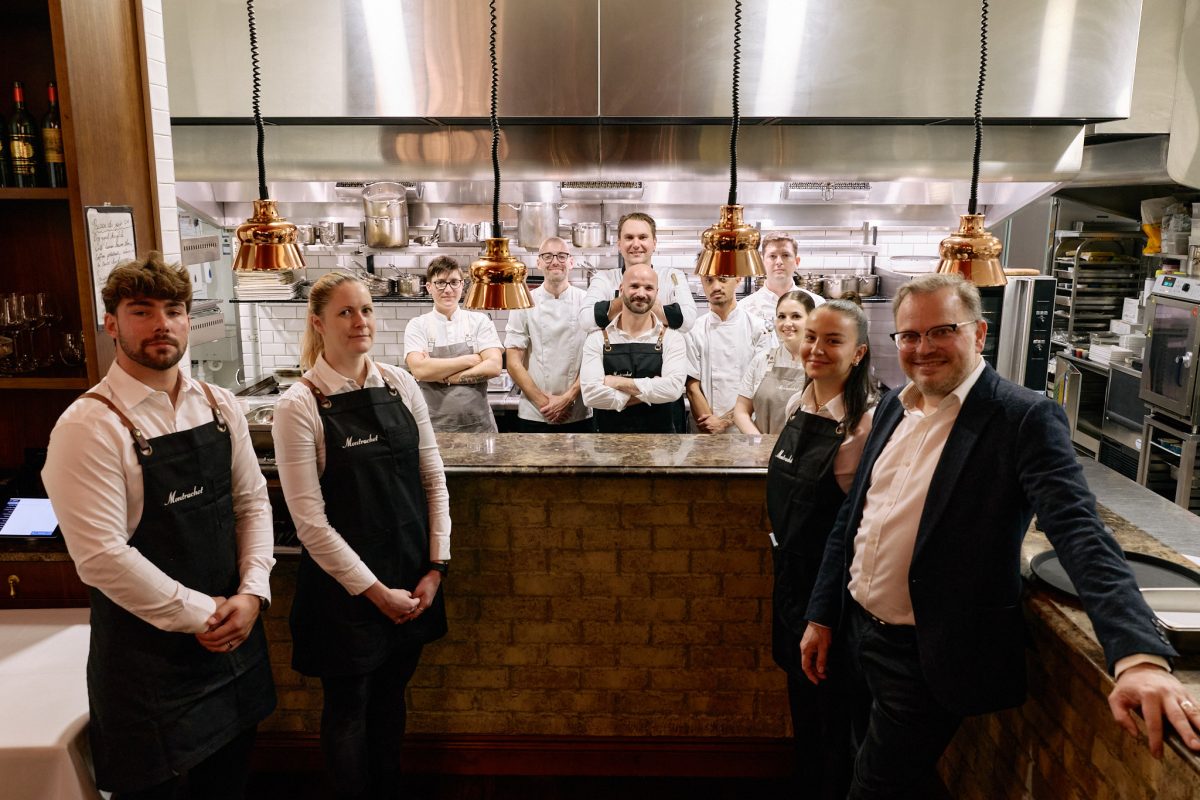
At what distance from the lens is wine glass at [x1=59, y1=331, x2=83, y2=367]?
2.77 m

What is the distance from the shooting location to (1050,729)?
79.3 inches

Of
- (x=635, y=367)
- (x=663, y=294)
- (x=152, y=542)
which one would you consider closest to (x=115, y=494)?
(x=152, y=542)

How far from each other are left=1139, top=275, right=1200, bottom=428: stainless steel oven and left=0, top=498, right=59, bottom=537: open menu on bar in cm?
614

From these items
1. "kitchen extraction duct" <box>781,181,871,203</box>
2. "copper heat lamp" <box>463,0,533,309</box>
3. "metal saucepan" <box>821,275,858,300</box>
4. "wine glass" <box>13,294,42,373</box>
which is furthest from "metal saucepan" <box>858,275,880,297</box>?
"wine glass" <box>13,294,42,373</box>

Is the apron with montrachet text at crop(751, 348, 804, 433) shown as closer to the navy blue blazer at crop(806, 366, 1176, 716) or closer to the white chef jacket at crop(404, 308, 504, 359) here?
the white chef jacket at crop(404, 308, 504, 359)

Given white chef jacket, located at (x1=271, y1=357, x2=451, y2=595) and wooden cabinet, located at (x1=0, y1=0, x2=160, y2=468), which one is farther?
wooden cabinet, located at (x1=0, y1=0, x2=160, y2=468)

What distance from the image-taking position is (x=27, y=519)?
2.63 metres

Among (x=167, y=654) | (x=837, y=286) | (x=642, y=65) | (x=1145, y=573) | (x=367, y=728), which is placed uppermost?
(x=642, y=65)

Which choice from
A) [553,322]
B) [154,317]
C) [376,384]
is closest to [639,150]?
[553,322]

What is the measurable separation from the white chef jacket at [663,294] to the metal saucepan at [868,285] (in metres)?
1.63

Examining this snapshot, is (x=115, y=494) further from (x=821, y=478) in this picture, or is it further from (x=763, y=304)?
(x=763, y=304)

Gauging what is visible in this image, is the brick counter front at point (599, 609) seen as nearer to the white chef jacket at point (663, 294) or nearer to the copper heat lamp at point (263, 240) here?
the copper heat lamp at point (263, 240)

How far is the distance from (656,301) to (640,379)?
1.62 feet

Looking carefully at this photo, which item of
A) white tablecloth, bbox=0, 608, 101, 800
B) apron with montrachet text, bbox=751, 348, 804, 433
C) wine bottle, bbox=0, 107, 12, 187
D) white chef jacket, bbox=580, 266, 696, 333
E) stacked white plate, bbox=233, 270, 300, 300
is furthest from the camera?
stacked white plate, bbox=233, 270, 300, 300
